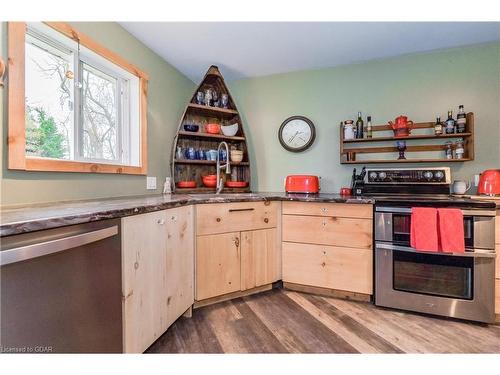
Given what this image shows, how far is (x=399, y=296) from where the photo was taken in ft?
5.93

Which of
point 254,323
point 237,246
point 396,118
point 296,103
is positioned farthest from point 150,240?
point 396,118

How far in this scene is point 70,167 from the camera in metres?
1.41

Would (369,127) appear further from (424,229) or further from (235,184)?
(235,184)

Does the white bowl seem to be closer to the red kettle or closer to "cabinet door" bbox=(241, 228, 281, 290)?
"cabinet door" bbox=(241, 228, 281, 290)

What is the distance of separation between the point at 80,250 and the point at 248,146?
2276 mm

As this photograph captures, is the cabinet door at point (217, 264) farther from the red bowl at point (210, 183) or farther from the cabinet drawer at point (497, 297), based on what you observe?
the cabinet drawer at point (497, 297)

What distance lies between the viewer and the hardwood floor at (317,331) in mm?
1406

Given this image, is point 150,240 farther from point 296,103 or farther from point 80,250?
point 296,103

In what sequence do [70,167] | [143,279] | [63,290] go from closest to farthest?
[63,290] → [143,279] → [70,167]

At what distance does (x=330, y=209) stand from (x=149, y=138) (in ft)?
5.74

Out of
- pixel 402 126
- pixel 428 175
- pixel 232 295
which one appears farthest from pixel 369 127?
pixel 232 295

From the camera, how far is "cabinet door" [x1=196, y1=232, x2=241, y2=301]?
1807 mm

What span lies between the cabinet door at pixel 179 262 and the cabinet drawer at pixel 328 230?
2.92 feet

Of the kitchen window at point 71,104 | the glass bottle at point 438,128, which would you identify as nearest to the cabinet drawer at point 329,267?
the glass bottle at point 438,128
